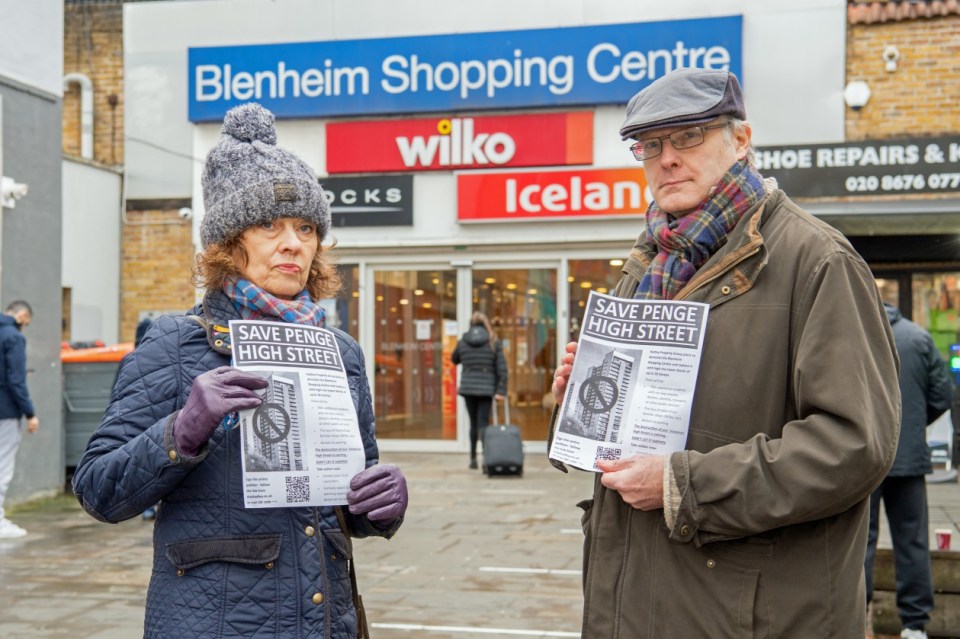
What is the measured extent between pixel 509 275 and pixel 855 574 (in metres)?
13.4

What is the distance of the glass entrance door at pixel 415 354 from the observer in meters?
15.9

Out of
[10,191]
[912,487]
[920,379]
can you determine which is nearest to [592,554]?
[912,487]

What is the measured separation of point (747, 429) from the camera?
2.34m

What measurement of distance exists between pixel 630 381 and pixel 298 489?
0.77 metres

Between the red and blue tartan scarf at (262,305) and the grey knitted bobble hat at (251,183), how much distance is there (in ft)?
0.46

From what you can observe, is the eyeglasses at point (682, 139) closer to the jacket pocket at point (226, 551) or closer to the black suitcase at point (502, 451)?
the jacket pocket at point (226, 551)

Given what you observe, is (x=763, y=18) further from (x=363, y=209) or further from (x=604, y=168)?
(x=363, y=209)

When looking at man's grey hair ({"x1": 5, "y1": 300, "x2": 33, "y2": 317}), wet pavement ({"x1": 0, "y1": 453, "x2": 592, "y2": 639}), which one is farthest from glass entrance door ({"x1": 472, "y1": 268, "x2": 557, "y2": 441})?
man's grey hair ({"x1": 5, "y1": 300, "x2": 33, "y2": 317})

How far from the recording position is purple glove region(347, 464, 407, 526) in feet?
8.25

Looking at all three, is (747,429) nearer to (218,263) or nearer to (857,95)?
(218,263)

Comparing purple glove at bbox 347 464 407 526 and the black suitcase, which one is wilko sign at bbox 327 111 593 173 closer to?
the black suitcase

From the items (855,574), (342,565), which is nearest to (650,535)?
(855,574)

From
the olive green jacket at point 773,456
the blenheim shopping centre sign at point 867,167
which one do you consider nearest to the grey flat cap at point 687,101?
the olive green jacket at point 773,456

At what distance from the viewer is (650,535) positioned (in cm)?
242
